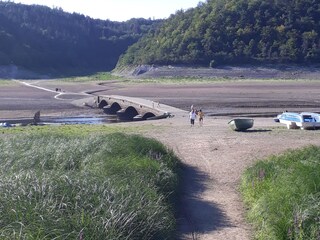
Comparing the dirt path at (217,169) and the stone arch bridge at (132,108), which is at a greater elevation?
the dirt path at (217,169)

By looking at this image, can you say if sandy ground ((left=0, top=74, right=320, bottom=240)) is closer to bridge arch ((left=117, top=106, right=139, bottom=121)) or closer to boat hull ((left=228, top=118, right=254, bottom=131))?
boat hull ((left=228, top=118, right=254, bottom=131))

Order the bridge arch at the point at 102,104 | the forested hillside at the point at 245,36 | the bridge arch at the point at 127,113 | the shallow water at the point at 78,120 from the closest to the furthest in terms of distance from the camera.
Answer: the shallow water at the point at 78,120, the bridge arch at the point at 127,113, the bridge arch at the point at 102,104, the forested hillside at the point at 245,36

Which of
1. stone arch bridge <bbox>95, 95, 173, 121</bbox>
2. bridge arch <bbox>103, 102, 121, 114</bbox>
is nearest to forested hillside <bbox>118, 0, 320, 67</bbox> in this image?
stone arch bridge <bbox>95, 95, 173, 121</bbox>

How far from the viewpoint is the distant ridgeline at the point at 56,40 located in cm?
13250

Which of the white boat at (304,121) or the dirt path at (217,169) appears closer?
the dirt path at (217,169)

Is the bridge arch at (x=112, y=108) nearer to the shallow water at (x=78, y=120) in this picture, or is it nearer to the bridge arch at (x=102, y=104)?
the bridge arch at (x=102, y=104)

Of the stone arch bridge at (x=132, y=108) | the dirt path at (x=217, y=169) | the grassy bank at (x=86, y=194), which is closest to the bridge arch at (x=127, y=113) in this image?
the stone arch bridge at (x=132, y=108)

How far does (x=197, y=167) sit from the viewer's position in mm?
15484

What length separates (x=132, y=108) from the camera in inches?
1800

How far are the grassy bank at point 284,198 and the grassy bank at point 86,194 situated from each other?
1379 mm

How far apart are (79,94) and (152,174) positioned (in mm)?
53934

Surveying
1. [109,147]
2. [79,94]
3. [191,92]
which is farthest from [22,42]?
[109,147]

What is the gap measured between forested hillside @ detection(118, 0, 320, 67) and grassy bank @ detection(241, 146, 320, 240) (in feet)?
221

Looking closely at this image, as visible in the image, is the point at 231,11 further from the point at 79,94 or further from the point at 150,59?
the point at 79,94
